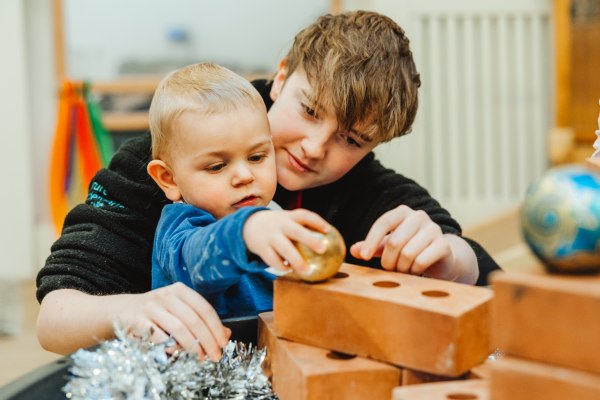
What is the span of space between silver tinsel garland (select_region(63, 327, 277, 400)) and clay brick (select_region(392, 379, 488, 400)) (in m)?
0.16

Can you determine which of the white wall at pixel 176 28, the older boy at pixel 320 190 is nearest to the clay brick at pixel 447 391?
the older boy at pixel 320 190

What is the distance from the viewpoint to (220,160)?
2.92 feet

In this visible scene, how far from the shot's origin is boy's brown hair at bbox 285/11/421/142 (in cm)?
102

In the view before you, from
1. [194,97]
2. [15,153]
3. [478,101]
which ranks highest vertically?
[194,97]

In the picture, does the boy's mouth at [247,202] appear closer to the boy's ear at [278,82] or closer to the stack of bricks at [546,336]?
the boy's ear at [278,82]

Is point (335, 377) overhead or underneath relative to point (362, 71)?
underneath

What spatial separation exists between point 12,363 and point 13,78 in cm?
124

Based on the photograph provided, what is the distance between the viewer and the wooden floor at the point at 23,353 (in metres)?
1.92

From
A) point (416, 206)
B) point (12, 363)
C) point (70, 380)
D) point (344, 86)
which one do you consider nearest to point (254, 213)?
point (70, 380)

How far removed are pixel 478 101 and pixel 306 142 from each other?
2154 mm

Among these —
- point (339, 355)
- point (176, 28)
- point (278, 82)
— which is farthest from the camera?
point (176, 28)

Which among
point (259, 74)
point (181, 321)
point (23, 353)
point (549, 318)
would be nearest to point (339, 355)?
point (181, 321)

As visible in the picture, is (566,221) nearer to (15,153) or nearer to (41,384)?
(41,384)

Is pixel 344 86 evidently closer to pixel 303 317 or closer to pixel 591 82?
pixel 303 317
